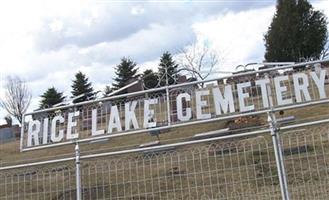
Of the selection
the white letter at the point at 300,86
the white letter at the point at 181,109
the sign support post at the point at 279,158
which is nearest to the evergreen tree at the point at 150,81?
the white letter at the point at 181,109

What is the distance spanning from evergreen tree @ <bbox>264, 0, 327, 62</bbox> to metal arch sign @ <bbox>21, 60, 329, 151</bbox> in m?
32.3

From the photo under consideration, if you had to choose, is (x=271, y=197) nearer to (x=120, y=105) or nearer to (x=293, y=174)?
(x=293, y=174)

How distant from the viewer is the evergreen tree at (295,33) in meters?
41.4

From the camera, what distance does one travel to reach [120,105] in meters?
9.66

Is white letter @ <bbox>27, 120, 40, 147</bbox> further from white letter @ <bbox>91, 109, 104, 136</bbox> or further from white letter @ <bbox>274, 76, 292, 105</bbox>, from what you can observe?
white letter @ <bbox>274, 76, 292, 105</bbox>

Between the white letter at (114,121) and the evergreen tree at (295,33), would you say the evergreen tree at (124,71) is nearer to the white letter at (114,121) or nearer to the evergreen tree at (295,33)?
the evergreen tree at (295,33)

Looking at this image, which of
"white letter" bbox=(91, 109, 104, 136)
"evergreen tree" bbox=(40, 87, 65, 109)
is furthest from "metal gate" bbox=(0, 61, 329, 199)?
"evergreen tree" bbox=(40, 87, 65, 109)

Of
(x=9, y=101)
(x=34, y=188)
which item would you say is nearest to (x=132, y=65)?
(x=9, y=101)

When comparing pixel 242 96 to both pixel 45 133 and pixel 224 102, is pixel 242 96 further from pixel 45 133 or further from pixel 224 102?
pixel 45 133

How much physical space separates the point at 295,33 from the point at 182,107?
3420cm

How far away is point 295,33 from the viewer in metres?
41.8

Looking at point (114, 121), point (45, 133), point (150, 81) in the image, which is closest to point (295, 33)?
point (150, 81)

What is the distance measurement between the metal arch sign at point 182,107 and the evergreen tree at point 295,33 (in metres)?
32.3

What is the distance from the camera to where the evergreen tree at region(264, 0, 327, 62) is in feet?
136
